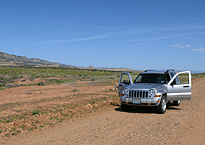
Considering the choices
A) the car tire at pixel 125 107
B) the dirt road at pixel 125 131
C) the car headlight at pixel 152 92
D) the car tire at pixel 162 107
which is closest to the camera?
the dirt road at pixel 125 131

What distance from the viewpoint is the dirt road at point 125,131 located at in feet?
20.2

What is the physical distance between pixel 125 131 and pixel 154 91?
10.5ft

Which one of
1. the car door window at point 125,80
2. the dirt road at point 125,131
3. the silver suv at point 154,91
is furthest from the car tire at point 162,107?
the car door window at point 125,80

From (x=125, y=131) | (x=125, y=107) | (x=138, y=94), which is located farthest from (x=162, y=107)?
(x=125, y=131)

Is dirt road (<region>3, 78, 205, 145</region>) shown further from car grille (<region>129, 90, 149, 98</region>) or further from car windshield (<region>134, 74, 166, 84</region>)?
car windshield (<region>134, 74, 166, 84</region>)

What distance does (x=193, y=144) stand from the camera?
5816 millimetres

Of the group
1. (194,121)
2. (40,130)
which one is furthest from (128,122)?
(40,130)

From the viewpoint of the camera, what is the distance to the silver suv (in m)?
9.61

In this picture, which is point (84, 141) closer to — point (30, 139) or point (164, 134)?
point (30, 139)

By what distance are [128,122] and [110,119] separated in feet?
2.93

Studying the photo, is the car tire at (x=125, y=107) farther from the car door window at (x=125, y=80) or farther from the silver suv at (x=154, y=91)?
the car door window at (x=125, y=80)

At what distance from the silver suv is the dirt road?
768 millimetres

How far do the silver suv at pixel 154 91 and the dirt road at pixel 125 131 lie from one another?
30.2 inches

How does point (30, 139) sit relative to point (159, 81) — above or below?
→ below
